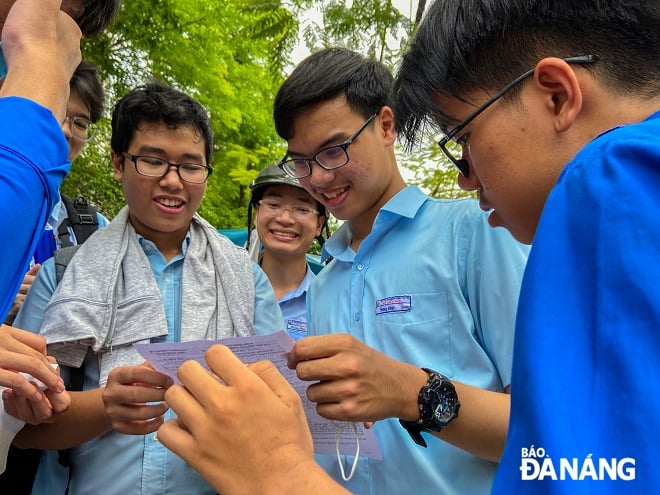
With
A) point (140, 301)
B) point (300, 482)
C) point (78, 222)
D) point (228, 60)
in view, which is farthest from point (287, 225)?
point (228, 60)

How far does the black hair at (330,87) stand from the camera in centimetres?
238

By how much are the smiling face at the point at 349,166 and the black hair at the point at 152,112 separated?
23.8 inches

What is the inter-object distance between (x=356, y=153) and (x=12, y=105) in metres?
1.38

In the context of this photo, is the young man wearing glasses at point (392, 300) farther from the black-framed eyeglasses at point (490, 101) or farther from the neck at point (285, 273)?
the neck at point (285, 273)

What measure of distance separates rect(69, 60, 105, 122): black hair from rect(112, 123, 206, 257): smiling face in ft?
2.88

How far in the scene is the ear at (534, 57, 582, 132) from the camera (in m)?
1.05

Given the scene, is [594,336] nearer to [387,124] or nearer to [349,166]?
[349,166]

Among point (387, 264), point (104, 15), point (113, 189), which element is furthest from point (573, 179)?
point (113, 189)

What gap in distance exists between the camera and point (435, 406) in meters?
1.60

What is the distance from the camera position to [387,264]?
2.06m

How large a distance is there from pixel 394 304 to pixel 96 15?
4.07ft

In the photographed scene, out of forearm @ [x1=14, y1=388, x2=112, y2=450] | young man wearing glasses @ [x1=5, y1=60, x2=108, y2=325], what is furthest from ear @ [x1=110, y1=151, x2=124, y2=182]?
forearm @ [x1=14, y1=388, x2=112, y2=450]

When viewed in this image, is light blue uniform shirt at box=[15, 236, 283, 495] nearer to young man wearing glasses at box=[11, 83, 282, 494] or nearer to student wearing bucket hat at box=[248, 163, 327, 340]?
young man wearing glasses at box=[11, 83, 282, 494]

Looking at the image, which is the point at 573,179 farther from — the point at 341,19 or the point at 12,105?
the point at 341,19
